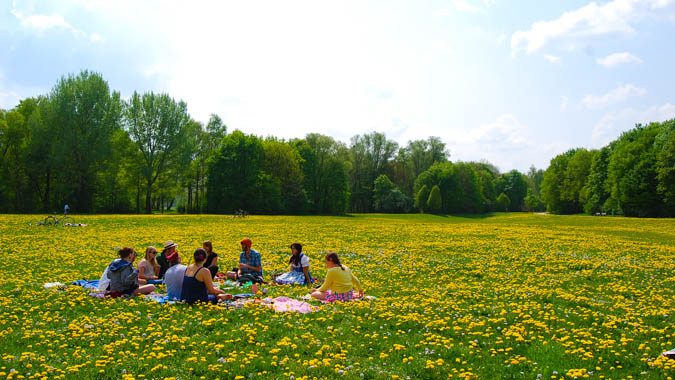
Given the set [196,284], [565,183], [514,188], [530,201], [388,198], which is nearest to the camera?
[196,284]

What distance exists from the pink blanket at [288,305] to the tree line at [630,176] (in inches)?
3126

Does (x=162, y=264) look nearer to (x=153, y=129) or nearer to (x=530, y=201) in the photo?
(x=153, y=129)

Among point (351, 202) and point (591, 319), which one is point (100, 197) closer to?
point (351, 202)

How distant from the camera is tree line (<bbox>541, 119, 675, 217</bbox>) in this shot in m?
69.0

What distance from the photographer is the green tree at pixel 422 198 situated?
337ft

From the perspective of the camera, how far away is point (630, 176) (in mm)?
74000

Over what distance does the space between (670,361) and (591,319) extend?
308 cm

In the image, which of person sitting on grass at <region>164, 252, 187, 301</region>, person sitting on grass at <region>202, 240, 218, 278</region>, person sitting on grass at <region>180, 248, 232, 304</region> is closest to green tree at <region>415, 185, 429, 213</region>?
person sitting on grass at <region>202, 240, 218, 278</region>

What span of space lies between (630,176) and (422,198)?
4355 cm

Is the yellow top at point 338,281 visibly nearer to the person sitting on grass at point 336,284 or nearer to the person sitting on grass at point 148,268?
the person sitting on grass at point 336,284

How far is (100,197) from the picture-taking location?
69.9 metres

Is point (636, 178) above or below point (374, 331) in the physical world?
above

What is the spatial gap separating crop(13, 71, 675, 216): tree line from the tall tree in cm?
18

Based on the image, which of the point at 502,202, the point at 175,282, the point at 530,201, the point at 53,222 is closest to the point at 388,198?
the point at 502,202
